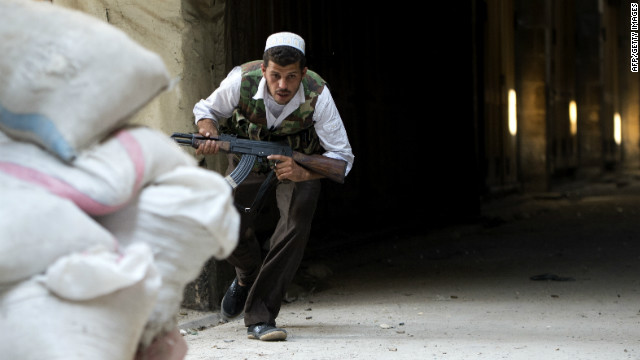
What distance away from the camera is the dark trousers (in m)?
5.33

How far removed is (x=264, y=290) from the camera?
17.7ft

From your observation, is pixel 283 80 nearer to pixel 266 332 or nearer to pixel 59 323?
pixel 266 332

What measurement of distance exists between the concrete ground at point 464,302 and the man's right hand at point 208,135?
104cm

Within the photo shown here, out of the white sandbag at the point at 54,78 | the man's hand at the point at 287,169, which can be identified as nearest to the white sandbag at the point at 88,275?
the white sandbag at the point at 54,78

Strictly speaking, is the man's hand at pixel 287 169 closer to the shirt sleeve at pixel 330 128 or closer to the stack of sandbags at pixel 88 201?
the shirt sleeve at pixel 330 128

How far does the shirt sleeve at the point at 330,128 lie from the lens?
5191mm

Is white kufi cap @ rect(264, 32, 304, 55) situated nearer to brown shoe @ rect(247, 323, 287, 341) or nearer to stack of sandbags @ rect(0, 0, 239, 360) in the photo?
Answer: brown shoe @ rect(247, 323, 287, 341)

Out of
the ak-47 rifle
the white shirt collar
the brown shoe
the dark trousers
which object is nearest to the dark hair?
the white shirt collar

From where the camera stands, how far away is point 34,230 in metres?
2.03

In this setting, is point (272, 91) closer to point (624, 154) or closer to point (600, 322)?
point (600, 322)

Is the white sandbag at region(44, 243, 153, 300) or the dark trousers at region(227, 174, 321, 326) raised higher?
the white sandbag at region(44, 243, 153, 300)

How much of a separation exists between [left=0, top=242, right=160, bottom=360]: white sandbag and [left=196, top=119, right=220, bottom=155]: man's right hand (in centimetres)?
280

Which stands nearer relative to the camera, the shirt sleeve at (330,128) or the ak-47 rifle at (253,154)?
the ak-47 rifle at (253,154)

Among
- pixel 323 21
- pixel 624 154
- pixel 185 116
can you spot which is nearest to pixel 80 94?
pixel 185 116
